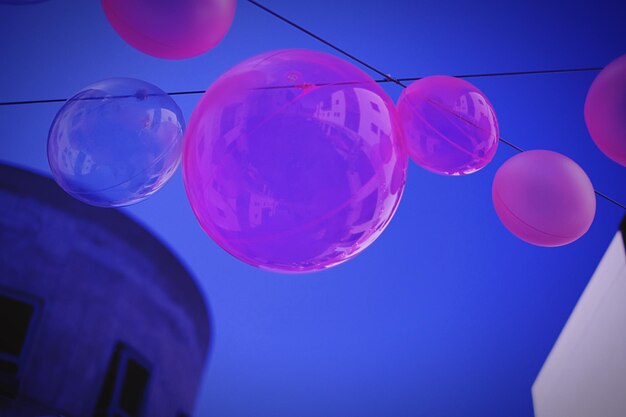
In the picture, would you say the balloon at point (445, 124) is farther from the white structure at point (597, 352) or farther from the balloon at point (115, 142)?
the white structure at point (597, 352)

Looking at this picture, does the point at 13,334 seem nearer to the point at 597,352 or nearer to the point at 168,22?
the point at 168,22

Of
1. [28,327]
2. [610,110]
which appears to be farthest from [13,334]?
[610,110]

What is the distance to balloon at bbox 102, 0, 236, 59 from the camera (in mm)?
2178

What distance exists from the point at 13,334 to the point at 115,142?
4.77 meters

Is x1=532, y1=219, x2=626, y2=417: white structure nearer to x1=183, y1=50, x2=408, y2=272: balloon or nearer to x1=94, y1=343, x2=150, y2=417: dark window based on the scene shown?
x1=183, y1=50, x2=408, y2=272: balloon

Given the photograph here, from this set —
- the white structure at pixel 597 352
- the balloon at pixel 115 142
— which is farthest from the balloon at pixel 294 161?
→ the white structure at pixel 597 352

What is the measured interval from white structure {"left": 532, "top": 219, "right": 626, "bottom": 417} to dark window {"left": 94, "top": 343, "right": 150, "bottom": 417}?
5405 millimetres

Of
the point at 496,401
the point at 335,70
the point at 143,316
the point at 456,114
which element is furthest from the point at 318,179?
the point at 496,401

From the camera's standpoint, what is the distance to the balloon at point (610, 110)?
2.44 meters

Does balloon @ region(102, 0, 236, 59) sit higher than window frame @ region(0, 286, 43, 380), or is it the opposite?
balloon @ region(102, 0, 236, 59)

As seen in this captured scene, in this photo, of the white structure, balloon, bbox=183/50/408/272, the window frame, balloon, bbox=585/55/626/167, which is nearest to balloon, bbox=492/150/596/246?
balloon, bbox=585/55/626/167

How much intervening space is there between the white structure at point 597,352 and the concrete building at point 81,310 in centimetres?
540

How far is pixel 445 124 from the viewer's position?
8.39 ft

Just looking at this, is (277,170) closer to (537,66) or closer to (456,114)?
(456,114)
